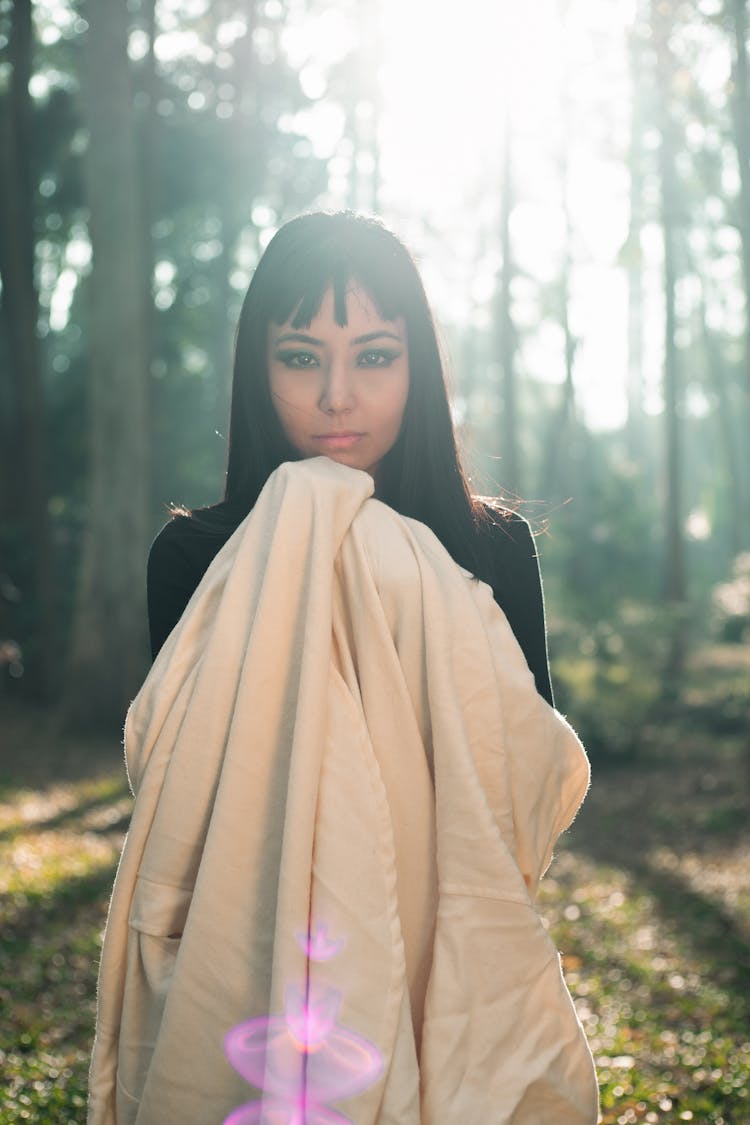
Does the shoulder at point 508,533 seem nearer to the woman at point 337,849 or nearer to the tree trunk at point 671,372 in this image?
the woman at point 337,849

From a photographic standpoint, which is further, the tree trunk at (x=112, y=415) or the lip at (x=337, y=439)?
the tree trunk at (x=112, y=415)

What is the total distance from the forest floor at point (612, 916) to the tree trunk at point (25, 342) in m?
2.47

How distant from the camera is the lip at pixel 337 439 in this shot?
2.33 meters

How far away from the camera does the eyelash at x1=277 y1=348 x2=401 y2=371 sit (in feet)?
7.55

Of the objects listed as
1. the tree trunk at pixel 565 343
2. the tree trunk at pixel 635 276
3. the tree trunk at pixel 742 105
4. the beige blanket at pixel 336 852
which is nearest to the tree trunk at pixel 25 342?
the tree trunk at pixel 635 276

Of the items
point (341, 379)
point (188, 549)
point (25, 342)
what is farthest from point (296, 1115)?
point (25, 342)

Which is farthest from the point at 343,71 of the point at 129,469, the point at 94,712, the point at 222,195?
the point at 94,712

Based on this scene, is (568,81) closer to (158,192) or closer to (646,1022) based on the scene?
(158,192)

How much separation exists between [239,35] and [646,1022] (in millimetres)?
20094

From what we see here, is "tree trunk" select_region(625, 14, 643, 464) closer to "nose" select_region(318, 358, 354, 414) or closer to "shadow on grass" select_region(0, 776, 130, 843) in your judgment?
"shadow on grass" select_region(0, 776, 130, 843)

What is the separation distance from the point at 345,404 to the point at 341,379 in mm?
52

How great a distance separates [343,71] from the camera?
19688 mm

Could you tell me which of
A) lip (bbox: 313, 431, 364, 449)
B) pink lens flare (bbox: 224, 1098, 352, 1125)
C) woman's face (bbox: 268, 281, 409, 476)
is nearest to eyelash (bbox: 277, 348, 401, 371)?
woman's face (bbox: 268, 281, 409, 476)

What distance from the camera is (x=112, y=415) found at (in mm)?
12461
